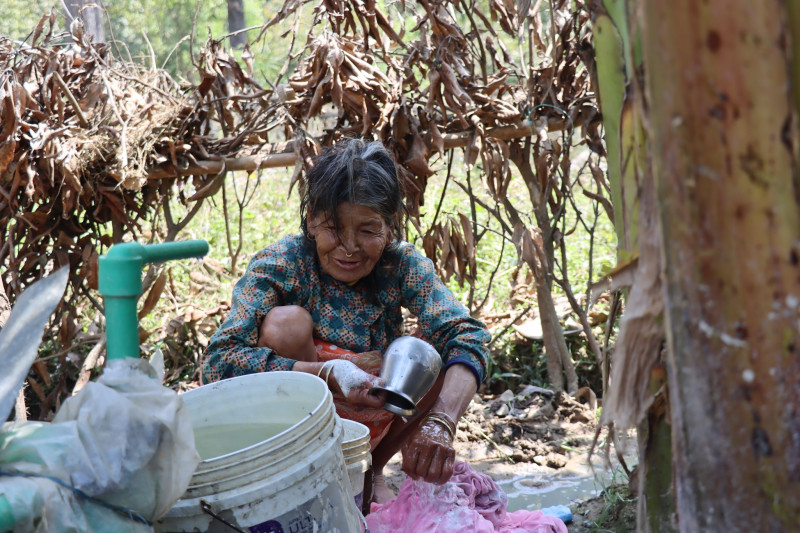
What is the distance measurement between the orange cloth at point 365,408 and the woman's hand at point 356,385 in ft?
0.72

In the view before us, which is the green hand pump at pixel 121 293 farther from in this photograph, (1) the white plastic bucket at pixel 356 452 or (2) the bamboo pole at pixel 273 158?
(2) the bamboo pole at pixel 273 158

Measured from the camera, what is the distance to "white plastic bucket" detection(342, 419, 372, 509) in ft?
6.52

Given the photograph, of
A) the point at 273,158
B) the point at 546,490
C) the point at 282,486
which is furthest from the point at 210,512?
the point at 273,158

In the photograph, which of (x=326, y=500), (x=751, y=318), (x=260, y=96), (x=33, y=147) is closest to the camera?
(x=751, y=318)

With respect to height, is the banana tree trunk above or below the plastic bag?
above

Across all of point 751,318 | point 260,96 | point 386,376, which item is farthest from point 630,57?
point 260,96

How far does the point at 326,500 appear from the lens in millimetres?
1558

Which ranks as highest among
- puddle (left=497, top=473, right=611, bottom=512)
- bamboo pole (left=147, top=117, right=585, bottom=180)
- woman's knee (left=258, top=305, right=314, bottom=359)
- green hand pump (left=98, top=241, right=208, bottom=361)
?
bamboo pole (left=147, top=117, right=585, bottom=180)

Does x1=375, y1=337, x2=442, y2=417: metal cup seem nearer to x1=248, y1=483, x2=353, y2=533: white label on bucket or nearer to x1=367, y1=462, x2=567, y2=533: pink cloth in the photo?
x1=367, y1=462, x2=567, y2=533: pink cloth

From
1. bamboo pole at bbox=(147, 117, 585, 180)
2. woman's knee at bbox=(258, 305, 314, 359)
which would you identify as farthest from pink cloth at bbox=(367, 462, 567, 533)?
bamboo pole at bbox=(147, 117, 585, 180)

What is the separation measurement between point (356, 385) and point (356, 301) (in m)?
0.51

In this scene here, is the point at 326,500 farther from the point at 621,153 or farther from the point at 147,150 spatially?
the point at 147,150

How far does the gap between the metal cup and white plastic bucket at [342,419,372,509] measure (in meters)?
0.10

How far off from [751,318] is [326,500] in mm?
892
